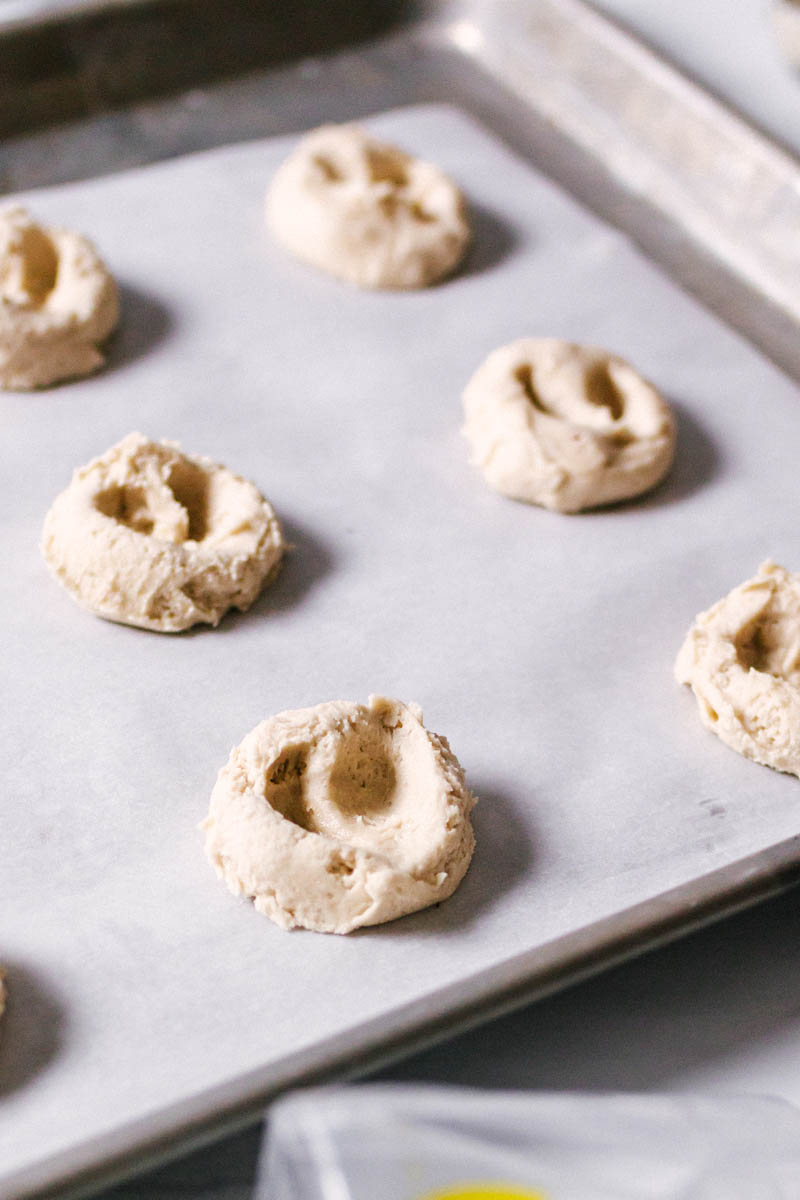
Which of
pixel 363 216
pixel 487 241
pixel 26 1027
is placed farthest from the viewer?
pixel 487 241

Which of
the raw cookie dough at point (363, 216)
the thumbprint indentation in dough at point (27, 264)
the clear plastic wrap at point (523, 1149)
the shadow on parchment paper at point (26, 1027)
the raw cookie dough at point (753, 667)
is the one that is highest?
the clear plastic wrap at point (523, 1149)

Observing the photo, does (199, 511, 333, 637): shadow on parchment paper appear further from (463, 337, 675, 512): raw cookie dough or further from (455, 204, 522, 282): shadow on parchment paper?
(455, 204, 522, 282): shadow on parchment paper

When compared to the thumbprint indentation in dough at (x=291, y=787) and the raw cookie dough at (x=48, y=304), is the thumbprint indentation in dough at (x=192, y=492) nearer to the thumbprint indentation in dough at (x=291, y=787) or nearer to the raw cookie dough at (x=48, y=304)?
the raw cookie dough at (x=48, y=304)

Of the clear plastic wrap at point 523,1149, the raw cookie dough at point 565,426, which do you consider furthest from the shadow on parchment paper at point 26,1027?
the raw cookie dough at point 565,426

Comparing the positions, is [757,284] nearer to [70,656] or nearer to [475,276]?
[475,276]

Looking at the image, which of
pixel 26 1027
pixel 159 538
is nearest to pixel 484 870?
pixel 26 1027

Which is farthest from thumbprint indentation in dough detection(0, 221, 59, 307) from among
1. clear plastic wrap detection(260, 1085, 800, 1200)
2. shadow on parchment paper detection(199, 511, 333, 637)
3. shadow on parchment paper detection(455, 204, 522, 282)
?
clear plastic wrap detection(260, 1085, 800, 1200)

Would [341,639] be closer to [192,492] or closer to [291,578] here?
[291,578]
